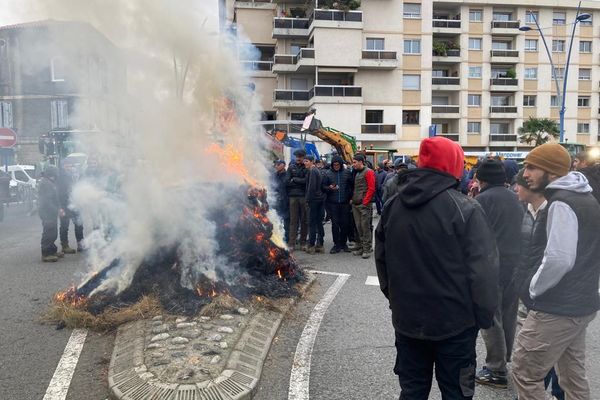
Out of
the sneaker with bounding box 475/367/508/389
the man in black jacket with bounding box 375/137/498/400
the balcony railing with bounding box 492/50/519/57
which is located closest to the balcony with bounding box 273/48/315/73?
the balcony railing with bounding box 492/50/519/57

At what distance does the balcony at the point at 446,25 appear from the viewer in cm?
4263

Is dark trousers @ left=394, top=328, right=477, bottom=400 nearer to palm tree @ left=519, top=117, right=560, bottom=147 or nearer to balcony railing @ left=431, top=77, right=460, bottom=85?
palm tree @ left=519, top=117, right=560, bottom=147

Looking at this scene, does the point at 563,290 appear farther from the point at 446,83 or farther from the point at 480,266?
the point at 446,83

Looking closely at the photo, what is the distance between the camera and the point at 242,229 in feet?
21.7

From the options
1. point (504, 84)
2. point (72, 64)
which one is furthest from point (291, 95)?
point (72, 64)

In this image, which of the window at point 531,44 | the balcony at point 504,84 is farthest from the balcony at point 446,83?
the window at point 531,44

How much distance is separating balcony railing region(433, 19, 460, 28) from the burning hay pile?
41356 mm

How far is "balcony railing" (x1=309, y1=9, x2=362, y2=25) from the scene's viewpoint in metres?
35.5

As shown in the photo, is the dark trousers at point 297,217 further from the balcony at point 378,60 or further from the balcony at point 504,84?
the balcony at point 504,84

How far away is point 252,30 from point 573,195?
38881 mm

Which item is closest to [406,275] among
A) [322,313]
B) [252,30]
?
[322,313]

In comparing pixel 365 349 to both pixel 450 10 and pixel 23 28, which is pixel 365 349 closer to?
pixel 23 28

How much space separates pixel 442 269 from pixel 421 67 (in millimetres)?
39111

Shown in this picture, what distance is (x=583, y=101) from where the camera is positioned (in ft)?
155
